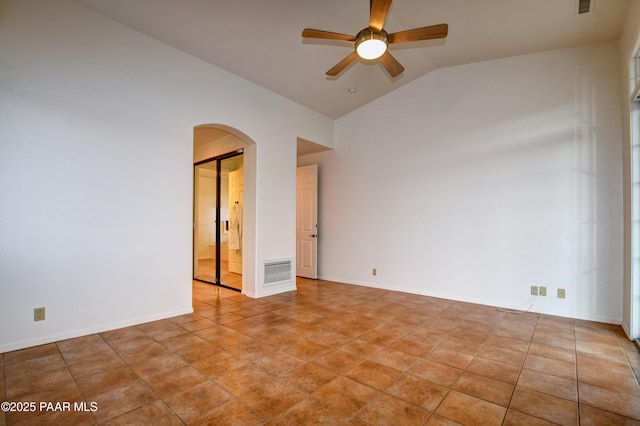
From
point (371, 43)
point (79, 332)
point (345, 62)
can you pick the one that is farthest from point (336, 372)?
point (345, 62)

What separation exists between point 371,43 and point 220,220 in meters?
4.93

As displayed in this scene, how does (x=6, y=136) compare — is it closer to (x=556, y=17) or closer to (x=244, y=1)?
(x=244, y=1)

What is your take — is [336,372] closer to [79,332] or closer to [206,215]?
[79,332]

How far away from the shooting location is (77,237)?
10.2 ft

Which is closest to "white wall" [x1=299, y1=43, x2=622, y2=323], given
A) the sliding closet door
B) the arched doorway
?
the arched doorway

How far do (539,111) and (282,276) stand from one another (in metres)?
4.51

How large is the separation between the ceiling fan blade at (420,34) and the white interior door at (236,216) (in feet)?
14.3

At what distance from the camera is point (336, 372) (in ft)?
7.90

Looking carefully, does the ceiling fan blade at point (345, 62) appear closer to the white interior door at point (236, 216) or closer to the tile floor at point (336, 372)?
the tile floor at point (336, 372)

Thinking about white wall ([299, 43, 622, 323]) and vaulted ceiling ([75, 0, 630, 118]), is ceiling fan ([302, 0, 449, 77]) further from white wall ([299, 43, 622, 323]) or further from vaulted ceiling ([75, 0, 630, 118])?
white wall ([299, 43, 622, 323])

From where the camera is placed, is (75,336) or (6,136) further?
(75,336)

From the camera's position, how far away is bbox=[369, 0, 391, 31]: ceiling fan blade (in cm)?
242

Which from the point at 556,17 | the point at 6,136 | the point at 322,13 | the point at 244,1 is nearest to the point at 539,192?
the point at 556,17

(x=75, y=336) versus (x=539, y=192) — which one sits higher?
(x=539, y=192)
